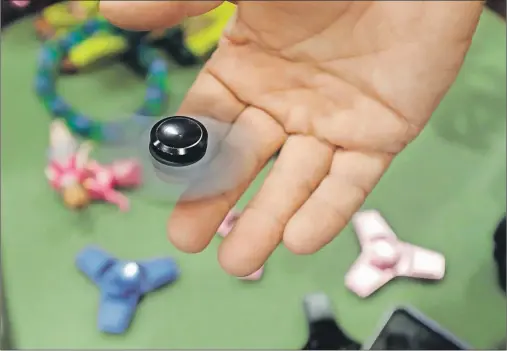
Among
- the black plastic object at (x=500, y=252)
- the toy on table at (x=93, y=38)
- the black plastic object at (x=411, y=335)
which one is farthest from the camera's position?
the toy on table at (x=93, y=38)

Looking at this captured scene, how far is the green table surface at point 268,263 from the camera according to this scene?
671 mm

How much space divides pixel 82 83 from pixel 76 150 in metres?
0.12

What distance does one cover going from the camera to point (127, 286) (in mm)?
673

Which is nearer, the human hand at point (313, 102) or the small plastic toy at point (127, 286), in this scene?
the human hand at point (313, 102)

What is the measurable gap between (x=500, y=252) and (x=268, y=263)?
29cm

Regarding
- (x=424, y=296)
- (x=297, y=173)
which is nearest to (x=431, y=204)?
(x=424, y=296)

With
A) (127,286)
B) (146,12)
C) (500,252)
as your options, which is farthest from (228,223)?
(500,252)

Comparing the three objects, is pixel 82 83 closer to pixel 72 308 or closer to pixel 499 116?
pixel 72 308

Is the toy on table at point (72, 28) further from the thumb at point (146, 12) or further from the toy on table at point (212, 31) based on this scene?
the thumb at point (146, 12)

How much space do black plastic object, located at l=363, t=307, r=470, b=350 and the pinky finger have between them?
253 millimetres

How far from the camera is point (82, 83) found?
865 mm

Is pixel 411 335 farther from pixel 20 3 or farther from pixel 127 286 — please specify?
pixel 20 3

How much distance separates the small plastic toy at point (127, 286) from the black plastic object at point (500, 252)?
0.35m

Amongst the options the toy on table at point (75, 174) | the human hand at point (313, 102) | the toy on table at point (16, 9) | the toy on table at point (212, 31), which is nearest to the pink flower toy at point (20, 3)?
the toy on table at point (16, 9)
